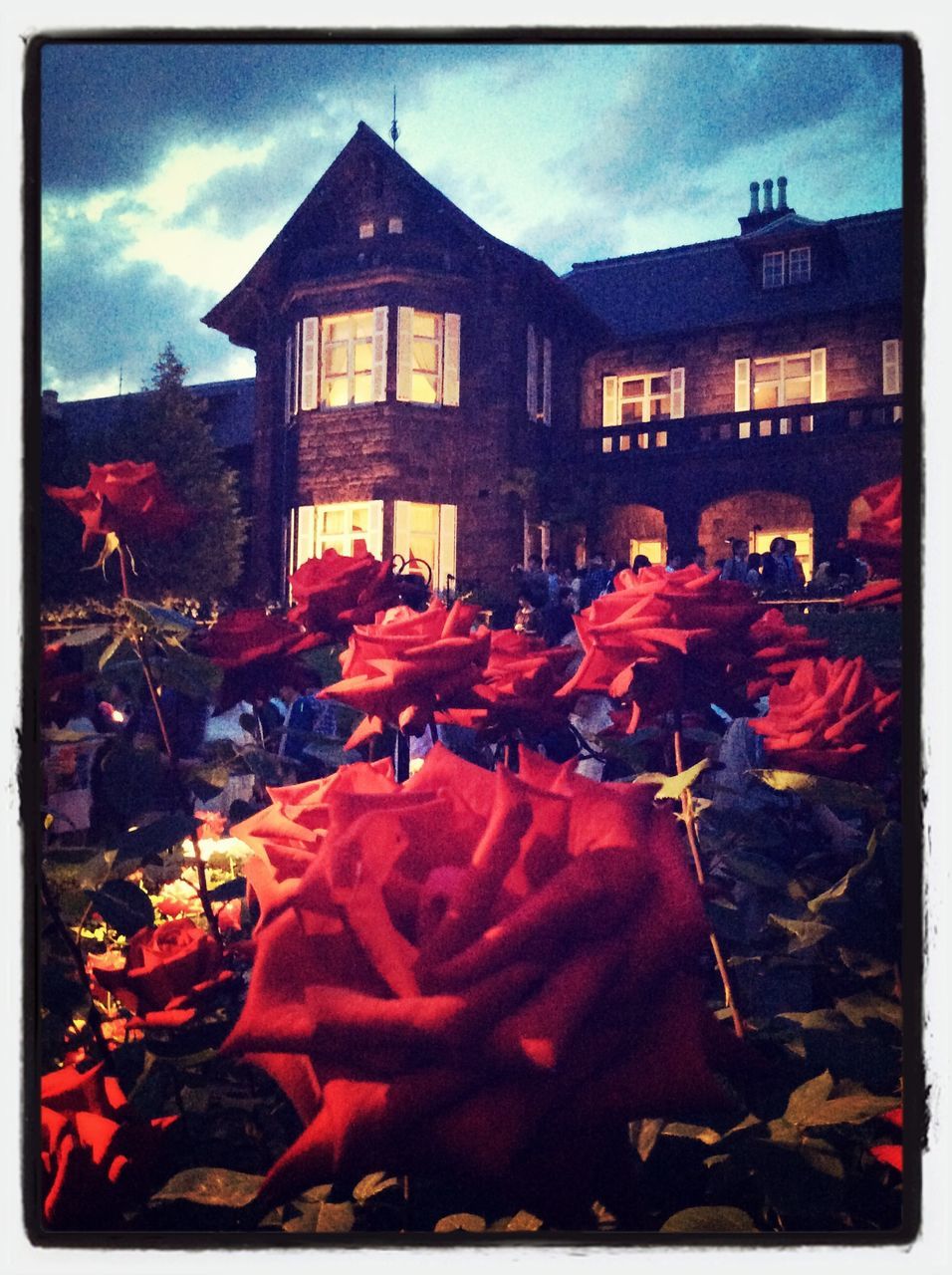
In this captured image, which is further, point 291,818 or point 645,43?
point 645,43

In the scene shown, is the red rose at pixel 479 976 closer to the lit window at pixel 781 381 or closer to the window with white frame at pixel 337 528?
the window with white frame at pixel 337 528

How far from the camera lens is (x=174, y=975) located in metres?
0.85

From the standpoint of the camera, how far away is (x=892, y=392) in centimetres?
108

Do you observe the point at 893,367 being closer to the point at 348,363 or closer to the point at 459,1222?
the point at 348,363

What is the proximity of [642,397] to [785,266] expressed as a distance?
201 mm

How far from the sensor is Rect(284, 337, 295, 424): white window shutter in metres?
1.13

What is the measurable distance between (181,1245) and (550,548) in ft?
2.67

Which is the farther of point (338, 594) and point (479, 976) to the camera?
point (338, 594)

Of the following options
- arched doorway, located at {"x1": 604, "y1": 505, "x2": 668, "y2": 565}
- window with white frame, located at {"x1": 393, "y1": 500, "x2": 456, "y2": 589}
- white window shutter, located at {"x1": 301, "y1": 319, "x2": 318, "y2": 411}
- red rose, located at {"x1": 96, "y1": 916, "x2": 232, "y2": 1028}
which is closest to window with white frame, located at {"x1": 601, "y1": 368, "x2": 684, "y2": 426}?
arched doorway, located at {"x1": 604, "y1": 505, "x2": 668, "y2": 565}

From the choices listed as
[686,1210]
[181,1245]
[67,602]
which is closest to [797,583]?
[686,1210]

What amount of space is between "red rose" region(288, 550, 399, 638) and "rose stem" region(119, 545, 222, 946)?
0.15 m

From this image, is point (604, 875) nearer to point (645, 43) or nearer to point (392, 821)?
point (392, 821)

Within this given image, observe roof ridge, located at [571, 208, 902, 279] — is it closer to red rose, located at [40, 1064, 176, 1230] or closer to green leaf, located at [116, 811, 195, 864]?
green leaf, located at [116, 811, 195, 864]

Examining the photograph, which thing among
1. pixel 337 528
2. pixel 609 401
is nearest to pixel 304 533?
pixel 337 528
